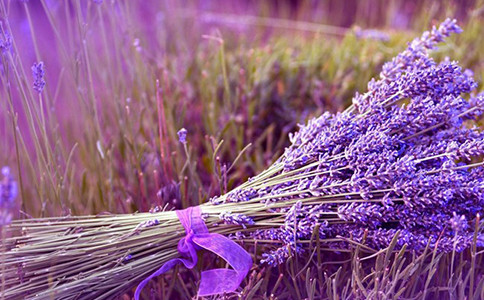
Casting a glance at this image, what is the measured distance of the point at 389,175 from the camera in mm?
969

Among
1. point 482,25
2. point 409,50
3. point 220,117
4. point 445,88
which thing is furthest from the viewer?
point 482,25

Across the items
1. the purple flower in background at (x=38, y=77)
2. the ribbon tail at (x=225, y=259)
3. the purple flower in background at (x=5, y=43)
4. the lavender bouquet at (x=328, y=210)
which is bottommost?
the ribbon tail at (x=225, y=259)

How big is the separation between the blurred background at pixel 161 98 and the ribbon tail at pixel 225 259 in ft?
0.61

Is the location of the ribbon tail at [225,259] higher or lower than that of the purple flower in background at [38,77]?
lower

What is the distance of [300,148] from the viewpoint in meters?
1.12

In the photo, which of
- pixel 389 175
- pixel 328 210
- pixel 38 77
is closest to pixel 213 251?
pixel 328 210

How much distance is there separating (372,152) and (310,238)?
24 cm

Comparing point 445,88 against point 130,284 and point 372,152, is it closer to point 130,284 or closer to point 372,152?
point 372,152

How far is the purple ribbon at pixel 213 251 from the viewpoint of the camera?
1.04 metres

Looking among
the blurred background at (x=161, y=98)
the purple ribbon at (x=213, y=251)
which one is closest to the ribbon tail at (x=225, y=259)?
the purple ribbon at (x=213, y=251)

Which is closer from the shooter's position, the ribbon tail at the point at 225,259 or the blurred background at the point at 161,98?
the ribbon tail at the point at 225,259

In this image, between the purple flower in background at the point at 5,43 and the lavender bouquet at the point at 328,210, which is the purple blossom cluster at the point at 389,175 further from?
the purple flower in background at the point at 5,43

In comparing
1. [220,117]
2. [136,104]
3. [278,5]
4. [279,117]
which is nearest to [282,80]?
[279,117]

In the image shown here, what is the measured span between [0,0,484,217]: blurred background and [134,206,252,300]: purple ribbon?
0.16 metres
